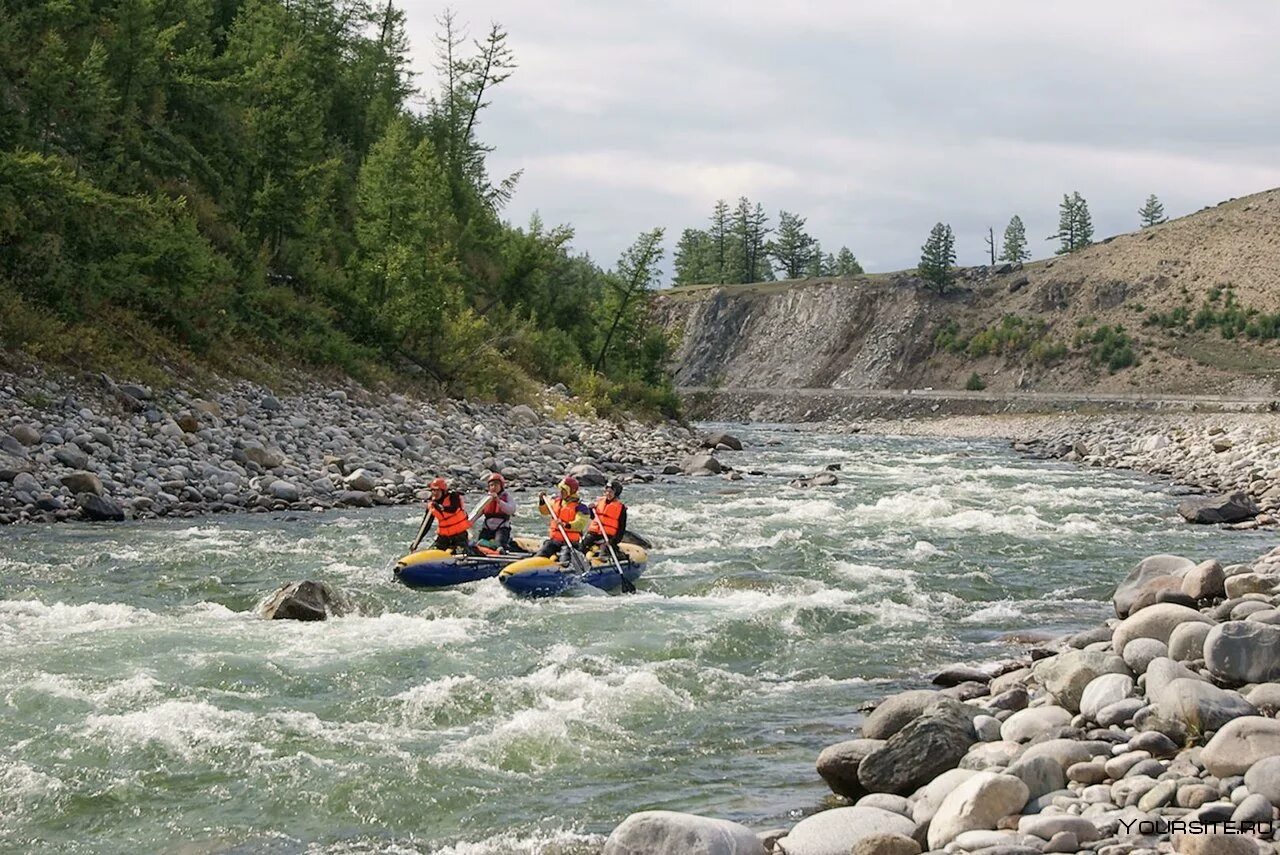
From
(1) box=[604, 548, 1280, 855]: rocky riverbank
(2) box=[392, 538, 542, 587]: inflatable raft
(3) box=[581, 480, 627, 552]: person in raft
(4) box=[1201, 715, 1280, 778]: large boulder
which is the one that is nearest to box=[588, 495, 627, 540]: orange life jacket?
(3) box=[581, 480, 627, 552]: person in raft

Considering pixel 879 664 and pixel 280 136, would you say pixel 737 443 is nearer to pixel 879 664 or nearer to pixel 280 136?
pixel 280 136

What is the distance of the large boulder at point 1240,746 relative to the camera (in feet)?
23.0

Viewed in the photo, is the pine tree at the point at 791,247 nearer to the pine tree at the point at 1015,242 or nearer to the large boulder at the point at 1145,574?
the pine tree at the point at 1015,242

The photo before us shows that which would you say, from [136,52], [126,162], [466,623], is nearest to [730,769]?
[466,623]

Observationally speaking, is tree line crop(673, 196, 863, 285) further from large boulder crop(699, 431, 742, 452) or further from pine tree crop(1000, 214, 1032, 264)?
large boulder crop(699, 431, 742, 452)

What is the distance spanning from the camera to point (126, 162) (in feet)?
100

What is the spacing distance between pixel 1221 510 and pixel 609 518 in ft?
39.6

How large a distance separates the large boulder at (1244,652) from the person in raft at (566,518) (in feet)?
28.8

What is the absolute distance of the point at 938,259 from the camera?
333ft

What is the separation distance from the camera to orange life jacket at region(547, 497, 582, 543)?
1656 centimetres

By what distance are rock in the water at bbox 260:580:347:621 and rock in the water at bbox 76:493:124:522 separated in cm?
713

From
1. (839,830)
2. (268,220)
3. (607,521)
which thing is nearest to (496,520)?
(607,521)

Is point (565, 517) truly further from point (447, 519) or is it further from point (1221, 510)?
point (1221, 510)

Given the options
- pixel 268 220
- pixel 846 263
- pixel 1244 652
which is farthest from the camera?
pixel 846 263
